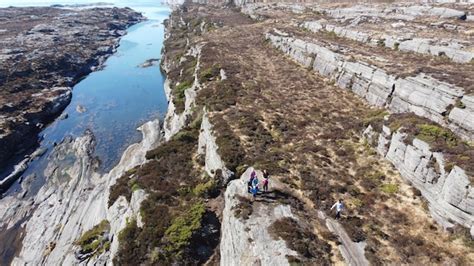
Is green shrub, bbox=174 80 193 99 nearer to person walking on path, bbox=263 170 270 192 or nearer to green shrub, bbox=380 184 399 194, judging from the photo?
person walking on path, bbox=263 170 270 192

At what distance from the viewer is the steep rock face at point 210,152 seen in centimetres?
3034

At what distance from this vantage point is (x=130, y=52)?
126 m

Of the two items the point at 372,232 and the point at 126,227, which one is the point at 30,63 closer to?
the point at 126,227

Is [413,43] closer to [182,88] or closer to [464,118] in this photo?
[464,118]

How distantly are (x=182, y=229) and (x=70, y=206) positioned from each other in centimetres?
2437

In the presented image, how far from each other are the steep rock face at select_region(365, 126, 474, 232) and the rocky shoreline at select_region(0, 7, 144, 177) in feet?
178

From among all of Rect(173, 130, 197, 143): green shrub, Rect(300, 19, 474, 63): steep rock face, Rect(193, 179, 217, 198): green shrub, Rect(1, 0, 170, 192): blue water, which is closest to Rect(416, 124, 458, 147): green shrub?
Rect(193, 179, 217, 198): green shrub

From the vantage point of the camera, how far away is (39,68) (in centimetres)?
9681

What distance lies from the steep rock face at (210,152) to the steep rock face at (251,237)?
4119 millimetres

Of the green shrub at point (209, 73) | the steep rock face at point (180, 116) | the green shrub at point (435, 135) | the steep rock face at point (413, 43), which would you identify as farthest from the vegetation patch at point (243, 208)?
the steep rock face at point (413, 43)

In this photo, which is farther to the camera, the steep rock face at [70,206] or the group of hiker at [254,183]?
the steep rock face at [70,206]

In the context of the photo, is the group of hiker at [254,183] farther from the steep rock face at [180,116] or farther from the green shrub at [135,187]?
the steep rock face at [180,116]

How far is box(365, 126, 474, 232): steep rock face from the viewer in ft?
68.9

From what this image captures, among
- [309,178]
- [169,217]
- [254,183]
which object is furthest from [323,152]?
[169,217]
